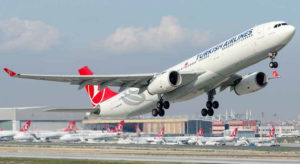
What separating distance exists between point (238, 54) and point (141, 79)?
10.1 meters

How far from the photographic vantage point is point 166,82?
43.5 m

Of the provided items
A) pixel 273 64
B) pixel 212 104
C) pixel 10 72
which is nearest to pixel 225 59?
pixel 273 64

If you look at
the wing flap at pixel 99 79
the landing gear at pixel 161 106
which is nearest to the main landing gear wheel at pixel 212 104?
the landing gear at pixel 161 106

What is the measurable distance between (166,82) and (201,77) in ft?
10.2

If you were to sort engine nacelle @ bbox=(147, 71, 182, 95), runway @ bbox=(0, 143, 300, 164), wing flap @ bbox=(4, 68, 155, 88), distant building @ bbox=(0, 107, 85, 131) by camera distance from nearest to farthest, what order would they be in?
engine nacelle @ bbox=(147, 71, 182, 95), wing flap @ bbox=(4, 68, 155, 88), runway @ bbox=(0, 143, 300, 164), distant building @ bbox=(0, 107, 85, 131)

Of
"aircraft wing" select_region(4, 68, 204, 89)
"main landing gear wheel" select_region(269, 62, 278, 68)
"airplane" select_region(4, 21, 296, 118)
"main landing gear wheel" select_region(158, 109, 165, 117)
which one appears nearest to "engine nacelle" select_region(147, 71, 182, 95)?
"airplane" select_region(4, 21, 296, 118)

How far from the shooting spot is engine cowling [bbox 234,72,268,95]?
46.8m

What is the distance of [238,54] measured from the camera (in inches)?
1571

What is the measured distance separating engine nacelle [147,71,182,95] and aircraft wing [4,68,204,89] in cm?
81

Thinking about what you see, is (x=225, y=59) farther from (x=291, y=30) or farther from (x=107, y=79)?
(x=107, y=79)

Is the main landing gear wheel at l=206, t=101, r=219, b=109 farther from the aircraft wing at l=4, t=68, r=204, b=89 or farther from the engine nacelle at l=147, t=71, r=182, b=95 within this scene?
the engine nacelle at l=147, t=71, r=182, b=95

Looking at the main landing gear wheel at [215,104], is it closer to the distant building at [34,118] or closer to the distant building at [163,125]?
the distant building at [163,125]

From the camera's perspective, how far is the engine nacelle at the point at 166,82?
43.5 m

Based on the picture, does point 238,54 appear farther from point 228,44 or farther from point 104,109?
point 104,109
